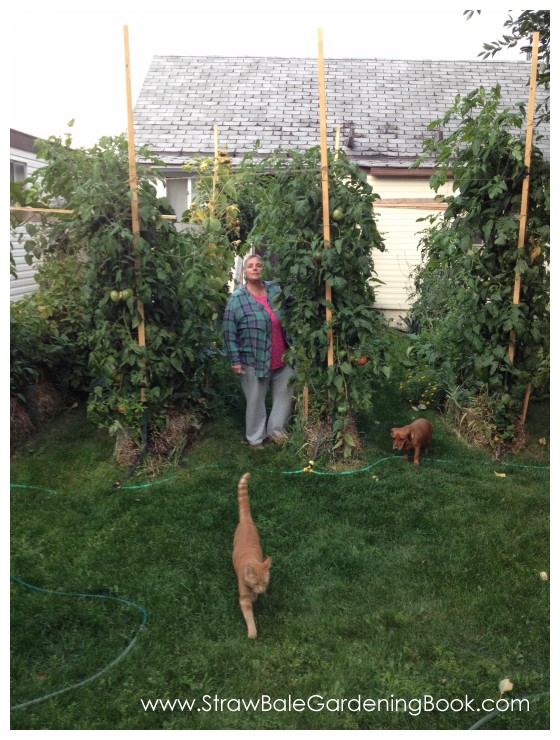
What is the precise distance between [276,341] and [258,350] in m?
0.21

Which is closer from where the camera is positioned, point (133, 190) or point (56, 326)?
point (133, 190)

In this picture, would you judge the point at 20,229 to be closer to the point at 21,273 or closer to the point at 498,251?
the point at 21,273

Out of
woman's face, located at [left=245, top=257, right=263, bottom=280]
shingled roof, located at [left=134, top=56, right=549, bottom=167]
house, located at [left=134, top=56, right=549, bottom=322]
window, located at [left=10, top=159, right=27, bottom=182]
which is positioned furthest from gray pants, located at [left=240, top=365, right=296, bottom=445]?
shingled roof, located at [left=134, top=56, right=549, bottom=167]

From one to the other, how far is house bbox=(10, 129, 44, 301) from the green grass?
5.47 ft

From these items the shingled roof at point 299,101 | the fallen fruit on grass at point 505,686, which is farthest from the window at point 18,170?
the fallen fruit on grass at point 505,686

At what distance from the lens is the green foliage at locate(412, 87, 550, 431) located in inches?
214

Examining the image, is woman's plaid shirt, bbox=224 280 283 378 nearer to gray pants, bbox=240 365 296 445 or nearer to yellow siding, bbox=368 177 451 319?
gray pants, bbox=240 365 296 445

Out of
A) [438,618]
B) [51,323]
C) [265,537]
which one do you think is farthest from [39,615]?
[51,323]

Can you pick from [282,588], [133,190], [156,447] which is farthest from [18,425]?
[282,588]

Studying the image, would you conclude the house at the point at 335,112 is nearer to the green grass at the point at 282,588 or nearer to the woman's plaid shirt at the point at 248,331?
the woman's plaid shirt at the point at 248,331

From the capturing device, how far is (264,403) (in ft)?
19.3

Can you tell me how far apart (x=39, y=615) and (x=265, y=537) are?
1.43 m

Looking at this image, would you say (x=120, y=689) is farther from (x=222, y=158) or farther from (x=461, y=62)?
(x=461, y=62)

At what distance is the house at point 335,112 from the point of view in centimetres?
1067
